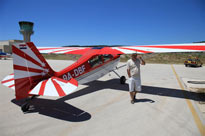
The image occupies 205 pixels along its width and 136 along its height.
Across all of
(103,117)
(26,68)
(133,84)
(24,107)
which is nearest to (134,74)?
(133,84)

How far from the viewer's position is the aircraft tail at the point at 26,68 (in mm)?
4000

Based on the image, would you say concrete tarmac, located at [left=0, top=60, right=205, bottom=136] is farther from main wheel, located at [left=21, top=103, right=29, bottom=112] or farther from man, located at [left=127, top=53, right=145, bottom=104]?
man, located at [left=127, top=53, right=145, bottom=104]

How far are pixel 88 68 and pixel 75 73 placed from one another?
950 mm

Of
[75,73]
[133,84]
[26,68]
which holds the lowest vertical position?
[133,84]

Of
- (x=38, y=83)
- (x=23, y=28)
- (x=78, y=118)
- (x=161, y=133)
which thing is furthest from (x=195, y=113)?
(x=23, y=28)

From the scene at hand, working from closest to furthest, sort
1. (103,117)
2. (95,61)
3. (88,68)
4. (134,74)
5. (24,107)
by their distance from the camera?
(103,117)
(24,107)
(134,74)
(88,68)
(95,61)

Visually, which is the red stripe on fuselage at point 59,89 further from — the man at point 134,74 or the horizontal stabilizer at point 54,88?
the man at point 134,74

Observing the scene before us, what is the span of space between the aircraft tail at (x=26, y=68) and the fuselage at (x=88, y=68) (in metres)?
0.95

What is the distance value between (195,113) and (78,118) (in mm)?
3835

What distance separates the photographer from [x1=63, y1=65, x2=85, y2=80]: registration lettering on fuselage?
570cm

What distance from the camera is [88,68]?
695cm

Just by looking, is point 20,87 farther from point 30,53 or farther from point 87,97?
point 87,97

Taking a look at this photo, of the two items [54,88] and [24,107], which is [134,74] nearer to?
[54,88]

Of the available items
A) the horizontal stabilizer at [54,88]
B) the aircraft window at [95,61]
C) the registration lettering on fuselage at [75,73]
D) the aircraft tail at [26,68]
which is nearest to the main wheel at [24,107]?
the aircraft tail at [26,68]
